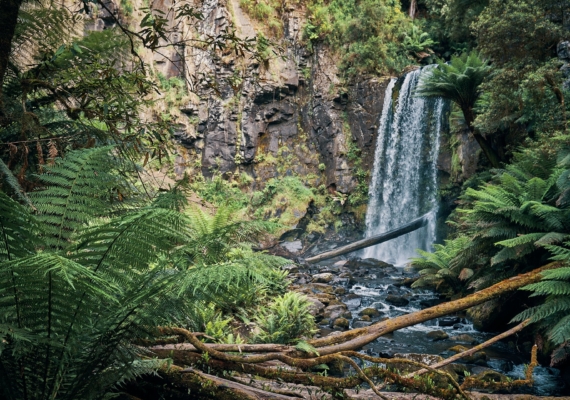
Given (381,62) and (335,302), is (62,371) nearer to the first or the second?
(335,302)

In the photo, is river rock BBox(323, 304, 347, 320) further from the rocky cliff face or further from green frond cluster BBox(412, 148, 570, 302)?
the rocky cliff face

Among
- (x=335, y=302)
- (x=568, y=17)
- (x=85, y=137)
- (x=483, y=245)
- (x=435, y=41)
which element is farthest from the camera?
(x=435, y=41)

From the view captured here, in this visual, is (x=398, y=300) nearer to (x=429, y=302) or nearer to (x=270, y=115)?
(x=429, y=302)

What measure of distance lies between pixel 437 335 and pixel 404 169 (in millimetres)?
9348

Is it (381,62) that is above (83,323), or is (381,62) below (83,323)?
above

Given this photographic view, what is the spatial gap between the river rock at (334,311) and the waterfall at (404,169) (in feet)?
21.5

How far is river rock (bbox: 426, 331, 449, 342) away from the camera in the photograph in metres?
5.32

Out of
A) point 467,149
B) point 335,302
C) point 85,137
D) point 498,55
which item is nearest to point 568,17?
point 498,55

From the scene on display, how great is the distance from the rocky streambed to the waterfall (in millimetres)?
2986

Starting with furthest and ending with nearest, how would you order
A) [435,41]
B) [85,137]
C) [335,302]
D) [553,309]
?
[435,41] → [335,302] → [553,309] → [85,137]

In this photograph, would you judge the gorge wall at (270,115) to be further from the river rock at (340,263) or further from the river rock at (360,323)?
the river rock at (360,323)

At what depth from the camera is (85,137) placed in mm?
2311

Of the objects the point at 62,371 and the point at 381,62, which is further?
the point at 381,62

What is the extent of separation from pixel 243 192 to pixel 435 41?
9.81 meters
